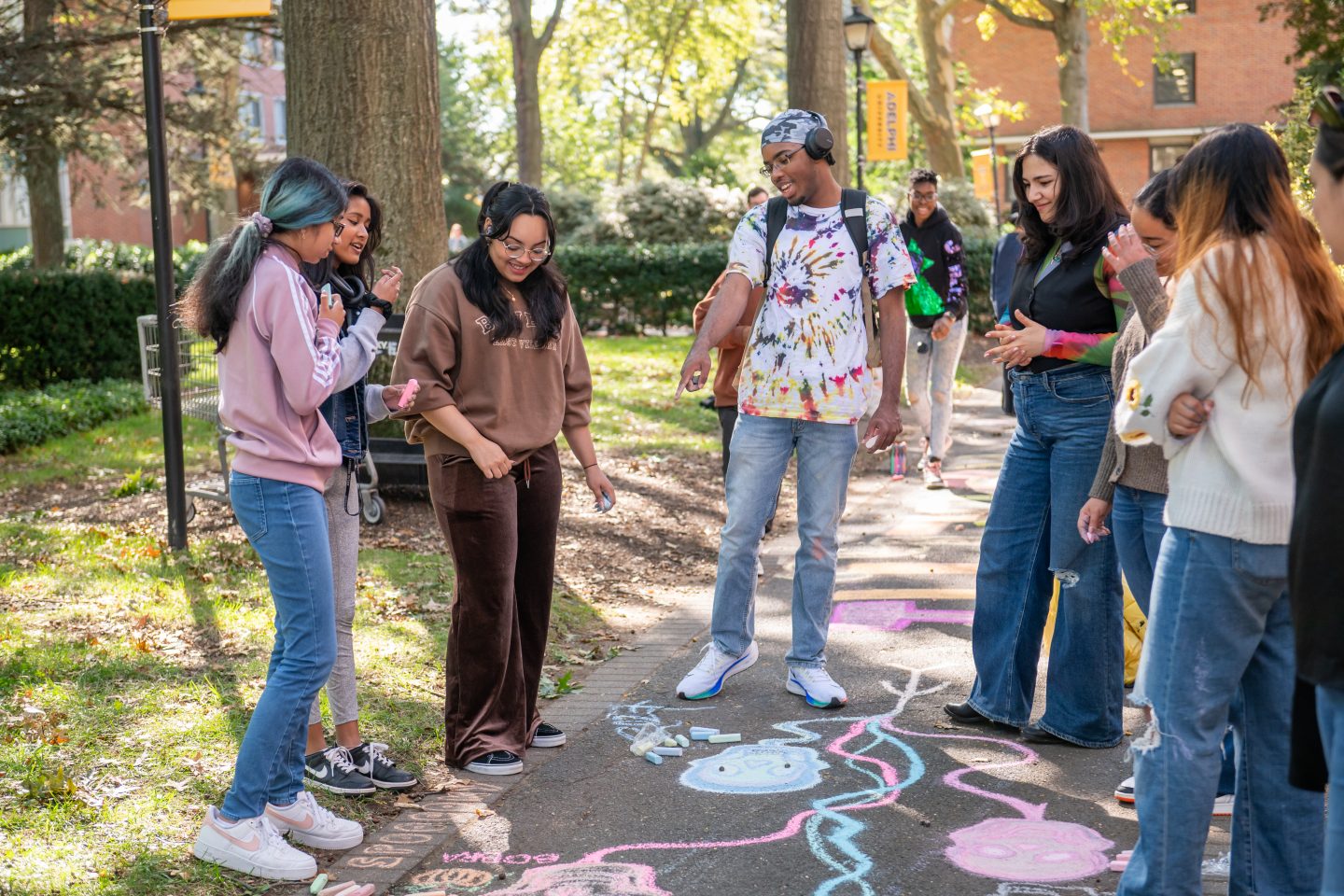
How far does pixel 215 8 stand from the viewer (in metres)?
7.35

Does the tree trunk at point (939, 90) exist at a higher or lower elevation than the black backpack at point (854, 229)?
higher

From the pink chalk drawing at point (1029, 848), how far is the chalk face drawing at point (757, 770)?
630mm

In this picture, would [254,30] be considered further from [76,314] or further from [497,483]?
[497,483]

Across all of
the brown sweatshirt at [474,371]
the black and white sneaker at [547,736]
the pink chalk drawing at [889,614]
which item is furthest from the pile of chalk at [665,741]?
the pink chalk drawing at [889,614]

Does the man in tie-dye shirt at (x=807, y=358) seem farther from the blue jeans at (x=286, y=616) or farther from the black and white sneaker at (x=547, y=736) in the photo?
the blue jeans at (x=286, y=616)

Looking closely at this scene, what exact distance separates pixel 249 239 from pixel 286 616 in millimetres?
1013

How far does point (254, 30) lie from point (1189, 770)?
1492 cm

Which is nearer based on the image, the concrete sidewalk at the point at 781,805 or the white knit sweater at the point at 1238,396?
the white knit sweater at the point at 1238,396

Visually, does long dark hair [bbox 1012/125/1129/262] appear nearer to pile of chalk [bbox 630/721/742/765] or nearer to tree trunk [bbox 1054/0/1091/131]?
pile of chalk [bbox 630/721/742/765]

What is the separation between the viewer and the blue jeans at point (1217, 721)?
303 centimetres

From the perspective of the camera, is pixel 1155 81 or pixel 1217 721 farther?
pixel 1155 81

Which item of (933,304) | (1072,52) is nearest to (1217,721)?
(933,304)

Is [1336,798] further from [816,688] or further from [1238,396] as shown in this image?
[816,688]

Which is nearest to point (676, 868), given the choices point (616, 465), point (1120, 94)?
point (616, 465)
